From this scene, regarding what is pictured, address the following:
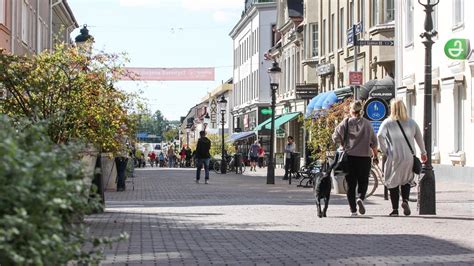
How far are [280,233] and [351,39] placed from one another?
16030 mm

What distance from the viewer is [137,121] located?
16.1 m

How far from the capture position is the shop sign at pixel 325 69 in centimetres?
4906

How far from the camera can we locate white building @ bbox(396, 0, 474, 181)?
93.0 ft

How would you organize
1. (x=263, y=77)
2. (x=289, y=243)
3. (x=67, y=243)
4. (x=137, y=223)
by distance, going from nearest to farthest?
(x=67, y=243), (x=289, y=243), (x=137, y=223), (x=263, y=77)

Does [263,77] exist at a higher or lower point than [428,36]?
higher

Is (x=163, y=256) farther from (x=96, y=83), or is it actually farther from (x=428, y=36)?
(x=428, y=36)

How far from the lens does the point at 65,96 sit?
45.7 ft

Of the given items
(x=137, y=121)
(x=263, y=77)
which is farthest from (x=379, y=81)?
(x=263, y=77)

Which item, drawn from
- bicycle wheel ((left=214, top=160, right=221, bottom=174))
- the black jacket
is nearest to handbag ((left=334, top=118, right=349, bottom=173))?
the black jacket

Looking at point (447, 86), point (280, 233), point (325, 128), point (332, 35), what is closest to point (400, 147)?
point (280, 233)

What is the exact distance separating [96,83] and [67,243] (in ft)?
34.3

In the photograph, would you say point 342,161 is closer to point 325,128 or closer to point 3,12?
point 325,128

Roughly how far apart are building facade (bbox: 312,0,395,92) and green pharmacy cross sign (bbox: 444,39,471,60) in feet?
8.77

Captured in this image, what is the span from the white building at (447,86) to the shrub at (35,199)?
2418 centimetres
